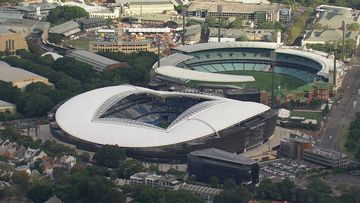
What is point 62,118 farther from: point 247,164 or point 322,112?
point 322,112

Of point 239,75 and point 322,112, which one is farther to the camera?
point 239,75

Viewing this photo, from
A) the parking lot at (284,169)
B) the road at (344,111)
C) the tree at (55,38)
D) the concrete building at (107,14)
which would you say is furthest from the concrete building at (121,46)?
the parking lot at (284,169)

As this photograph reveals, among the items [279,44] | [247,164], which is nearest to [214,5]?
[279,44]

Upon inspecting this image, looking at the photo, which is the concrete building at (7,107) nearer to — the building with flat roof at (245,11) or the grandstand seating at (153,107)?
the grandstand seating at (153,107)

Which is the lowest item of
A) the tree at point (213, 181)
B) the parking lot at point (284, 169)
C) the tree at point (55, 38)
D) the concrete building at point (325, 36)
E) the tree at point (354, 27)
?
the parking lot at point (284, 169)

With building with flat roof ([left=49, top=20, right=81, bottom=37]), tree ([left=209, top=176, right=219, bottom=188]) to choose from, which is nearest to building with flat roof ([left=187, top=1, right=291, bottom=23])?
building with flat roof ([left=49, top=20, right=81, bottom=37])

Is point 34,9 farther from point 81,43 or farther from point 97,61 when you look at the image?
point 97,61

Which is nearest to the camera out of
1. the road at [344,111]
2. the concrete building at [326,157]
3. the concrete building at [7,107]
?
the concrete building at [326,157]
